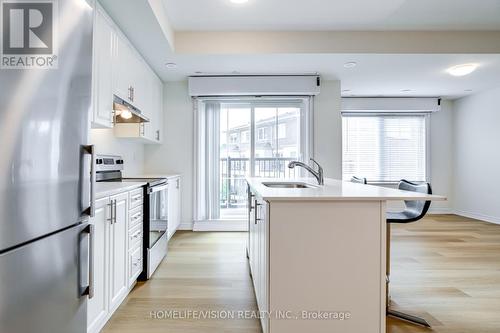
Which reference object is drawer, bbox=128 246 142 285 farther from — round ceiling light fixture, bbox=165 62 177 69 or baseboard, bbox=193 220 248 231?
round ceiling light fixture, bbox=165 62 177 69

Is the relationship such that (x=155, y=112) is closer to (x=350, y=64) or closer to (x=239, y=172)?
(x=239, y=172)

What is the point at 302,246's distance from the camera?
150 cm

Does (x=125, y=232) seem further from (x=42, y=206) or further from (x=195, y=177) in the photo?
(x=195, y=177)

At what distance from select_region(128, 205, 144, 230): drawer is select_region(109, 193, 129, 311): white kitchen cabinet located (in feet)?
0.27

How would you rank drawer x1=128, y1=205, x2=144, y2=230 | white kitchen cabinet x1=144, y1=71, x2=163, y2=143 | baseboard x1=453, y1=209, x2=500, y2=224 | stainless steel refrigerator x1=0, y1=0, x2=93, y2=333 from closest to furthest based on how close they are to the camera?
stainless steel refrigerator x1=0, y1=0, x2=93, y2=333 → drawer x1=128, y1=205, x2=144, y2=230 → white kitchen cabinet x1=144, y1=71, x2=163, y2=143 → baseboard x1=453, y1=209, x2=500, y2=224

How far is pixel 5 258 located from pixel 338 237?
136cm

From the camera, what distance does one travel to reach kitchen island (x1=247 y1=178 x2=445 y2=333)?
1.50 metres

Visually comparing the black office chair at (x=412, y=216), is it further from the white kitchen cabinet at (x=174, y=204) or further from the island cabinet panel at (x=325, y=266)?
the white kitchen cabinet at (x=174, y=204)

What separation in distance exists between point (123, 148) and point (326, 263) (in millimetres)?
3064

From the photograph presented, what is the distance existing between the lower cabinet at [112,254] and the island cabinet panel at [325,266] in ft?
3.22

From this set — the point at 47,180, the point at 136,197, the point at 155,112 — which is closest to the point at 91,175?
the point at 47,180

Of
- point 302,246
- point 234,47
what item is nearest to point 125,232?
point 302,246

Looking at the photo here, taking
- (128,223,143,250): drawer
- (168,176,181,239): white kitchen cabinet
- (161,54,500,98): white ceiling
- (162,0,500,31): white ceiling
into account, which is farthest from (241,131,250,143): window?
(128,223,143,250): drawer

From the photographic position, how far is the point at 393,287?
248 centimetres
